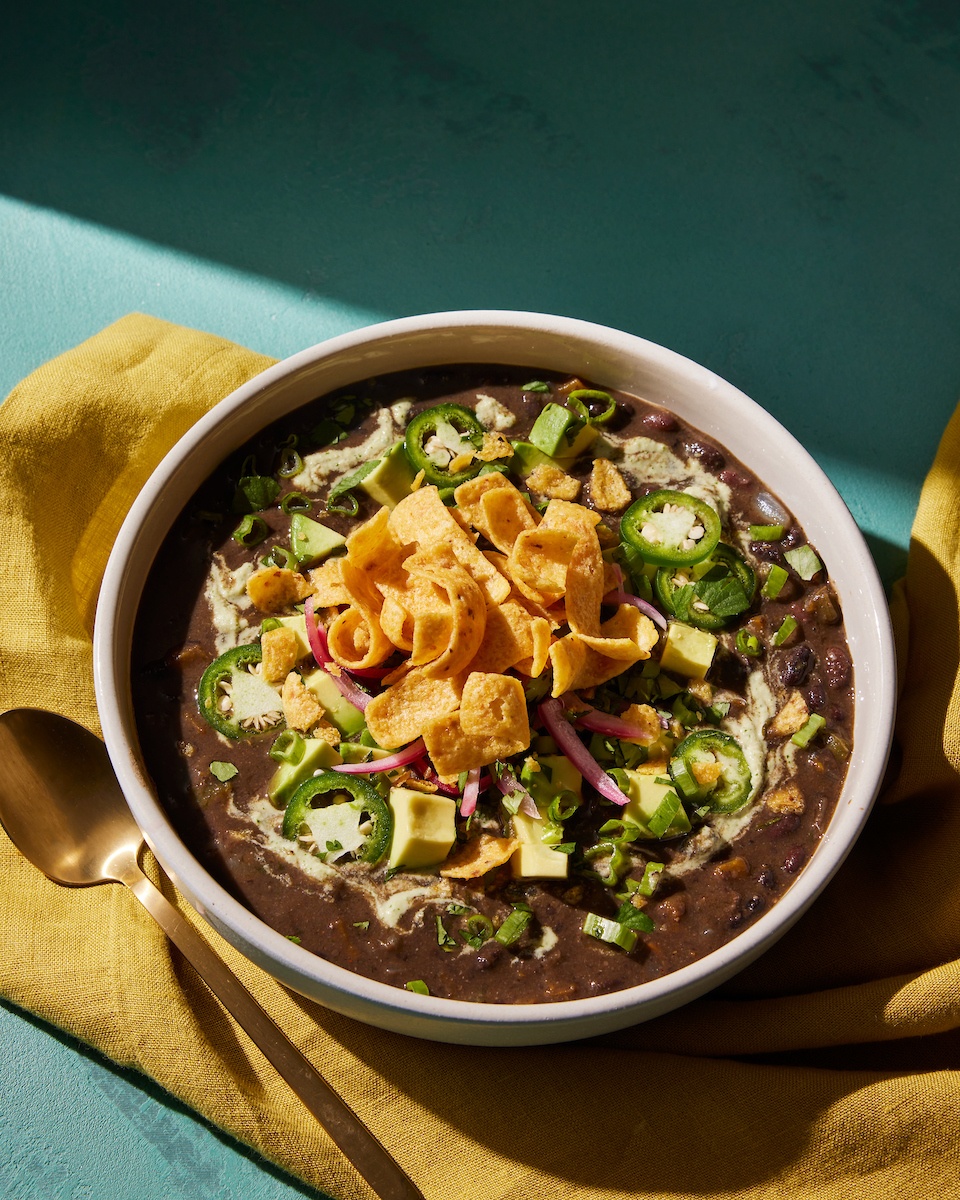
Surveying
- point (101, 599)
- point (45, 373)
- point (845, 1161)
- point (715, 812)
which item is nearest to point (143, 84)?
point (45, 373)

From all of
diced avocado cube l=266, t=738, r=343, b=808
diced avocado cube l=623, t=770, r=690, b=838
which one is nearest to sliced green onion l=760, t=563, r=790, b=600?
diced avocado cube l=623, t=770, r=690, b=838

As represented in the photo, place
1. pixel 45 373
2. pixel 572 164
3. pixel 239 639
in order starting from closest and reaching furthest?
pixel 239 639, pixel 45 373, pixel 572 164

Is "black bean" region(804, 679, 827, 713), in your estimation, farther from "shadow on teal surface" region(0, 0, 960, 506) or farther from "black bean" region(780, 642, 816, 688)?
"shadow on teal surface" region(0, 0, 960, 506)

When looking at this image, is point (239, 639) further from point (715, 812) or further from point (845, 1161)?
point (845, 1161)

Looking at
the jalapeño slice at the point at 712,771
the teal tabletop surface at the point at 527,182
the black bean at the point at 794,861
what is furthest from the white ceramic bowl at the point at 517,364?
the teal tabletop surface at the point at 527,182

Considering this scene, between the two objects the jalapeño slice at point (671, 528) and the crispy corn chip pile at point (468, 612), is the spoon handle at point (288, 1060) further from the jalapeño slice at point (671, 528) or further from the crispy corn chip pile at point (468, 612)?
the jalapeño slice at point (671, 528)

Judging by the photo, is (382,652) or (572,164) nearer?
(382,652)

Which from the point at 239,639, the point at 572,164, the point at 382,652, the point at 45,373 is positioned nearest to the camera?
the point at 382,652
